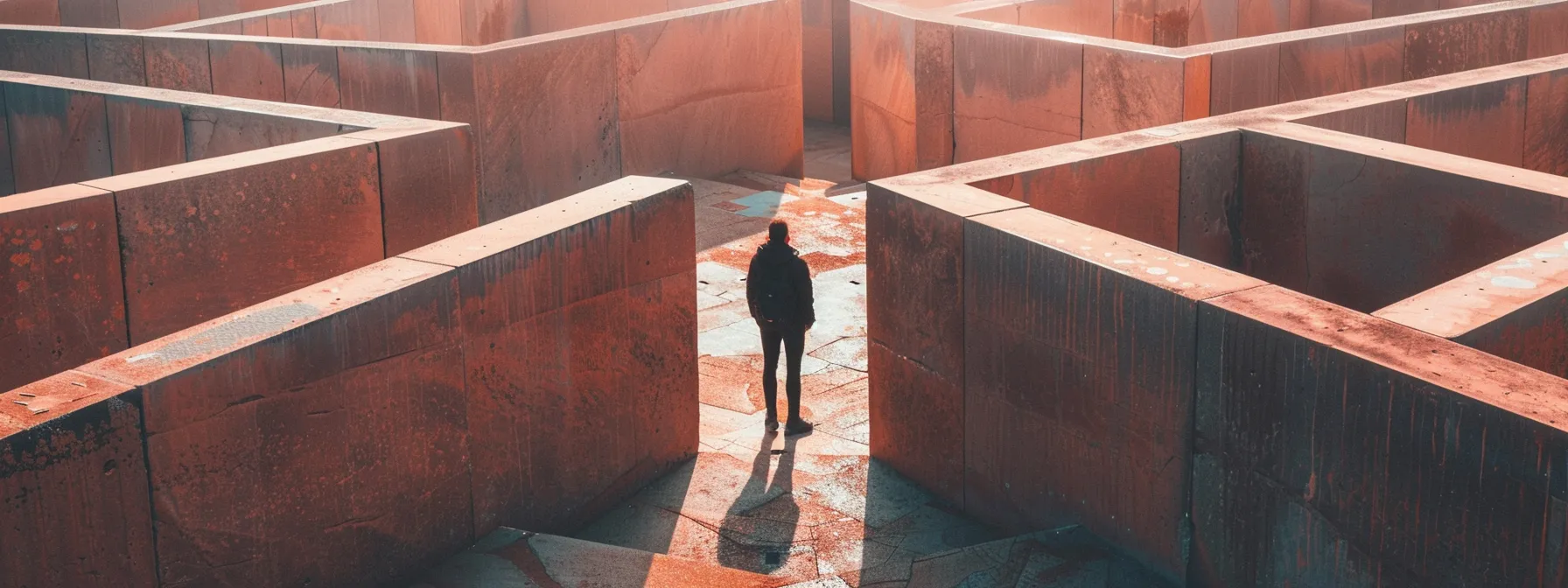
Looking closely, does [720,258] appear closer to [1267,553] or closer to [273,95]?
[273,95]

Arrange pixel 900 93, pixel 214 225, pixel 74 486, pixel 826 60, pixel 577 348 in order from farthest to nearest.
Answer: pixel 826 60 < pixel 900 93 < pixel 214 225 < pixel 577 348 < pixel 74 486

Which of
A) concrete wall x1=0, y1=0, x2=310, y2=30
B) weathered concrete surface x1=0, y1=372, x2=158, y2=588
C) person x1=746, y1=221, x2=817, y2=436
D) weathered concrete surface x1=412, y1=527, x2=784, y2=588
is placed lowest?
weathered concrete surface x1=412, y1=527, x2=784, y2=588

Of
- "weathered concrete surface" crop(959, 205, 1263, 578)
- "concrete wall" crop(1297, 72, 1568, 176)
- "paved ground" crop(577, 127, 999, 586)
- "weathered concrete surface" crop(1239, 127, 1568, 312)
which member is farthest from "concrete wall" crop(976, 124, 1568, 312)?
"paved ground" crop(577, 127, 999, 586)

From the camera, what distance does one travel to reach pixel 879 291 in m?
6.83

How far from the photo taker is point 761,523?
6.43 meters

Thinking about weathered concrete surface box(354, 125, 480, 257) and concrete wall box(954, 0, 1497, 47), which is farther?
concrete wall box(954, 0, 1497, 47)

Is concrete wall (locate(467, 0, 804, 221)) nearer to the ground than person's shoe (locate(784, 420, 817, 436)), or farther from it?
farther from it

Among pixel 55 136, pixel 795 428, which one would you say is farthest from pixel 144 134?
pixel 795 428

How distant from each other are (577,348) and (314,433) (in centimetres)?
155

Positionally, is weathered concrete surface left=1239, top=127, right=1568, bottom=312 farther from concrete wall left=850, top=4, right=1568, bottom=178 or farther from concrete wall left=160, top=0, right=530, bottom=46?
concrete wall left=160, top=0, right=530, bottom=46

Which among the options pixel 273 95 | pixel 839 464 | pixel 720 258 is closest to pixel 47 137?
pixel 273 95

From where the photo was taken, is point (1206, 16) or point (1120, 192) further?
point (1206, 16)

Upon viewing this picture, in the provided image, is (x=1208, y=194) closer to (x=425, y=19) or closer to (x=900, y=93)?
(x=900, y=93)

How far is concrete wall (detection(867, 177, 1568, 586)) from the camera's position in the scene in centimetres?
397
